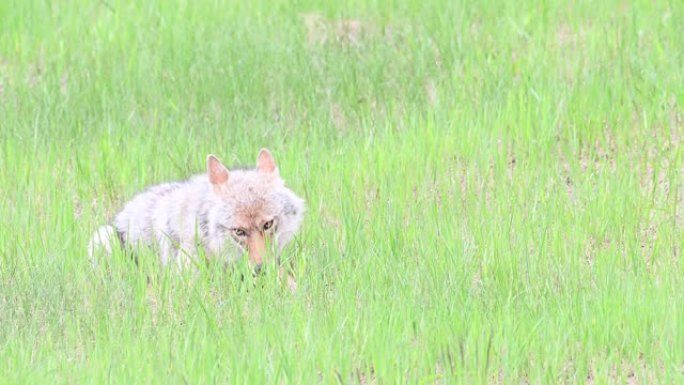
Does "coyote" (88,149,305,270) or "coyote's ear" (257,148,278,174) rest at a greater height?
"coyote's ear" (257,148,278,174)

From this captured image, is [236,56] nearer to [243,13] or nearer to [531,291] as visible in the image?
[243,13]

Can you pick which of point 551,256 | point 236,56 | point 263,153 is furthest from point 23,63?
point 551,256

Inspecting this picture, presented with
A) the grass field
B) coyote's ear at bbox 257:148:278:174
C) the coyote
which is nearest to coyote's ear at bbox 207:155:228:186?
the coyote

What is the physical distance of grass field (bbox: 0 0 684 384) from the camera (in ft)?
20.6

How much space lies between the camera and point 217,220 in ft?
24.2

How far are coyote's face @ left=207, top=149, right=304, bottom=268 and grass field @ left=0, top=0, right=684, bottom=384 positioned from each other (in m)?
0.18

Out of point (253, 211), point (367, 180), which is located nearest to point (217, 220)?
point (253, 211)

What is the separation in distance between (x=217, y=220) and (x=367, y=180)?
4.66ft

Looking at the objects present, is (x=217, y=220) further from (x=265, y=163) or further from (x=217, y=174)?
(x=265, y=163)

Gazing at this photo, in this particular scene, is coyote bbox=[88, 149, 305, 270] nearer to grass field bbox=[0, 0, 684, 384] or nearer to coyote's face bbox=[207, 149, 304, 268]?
coyote's face bbox=[207, 149, 304, 268]

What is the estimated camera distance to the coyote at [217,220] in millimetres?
7305

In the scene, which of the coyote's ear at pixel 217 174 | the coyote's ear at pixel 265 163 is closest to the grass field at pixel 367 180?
the coyote's ear at pixel 265 163

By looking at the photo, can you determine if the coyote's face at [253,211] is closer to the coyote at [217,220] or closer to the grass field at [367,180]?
the coyote at [217,220]

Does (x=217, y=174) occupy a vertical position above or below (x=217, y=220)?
above
